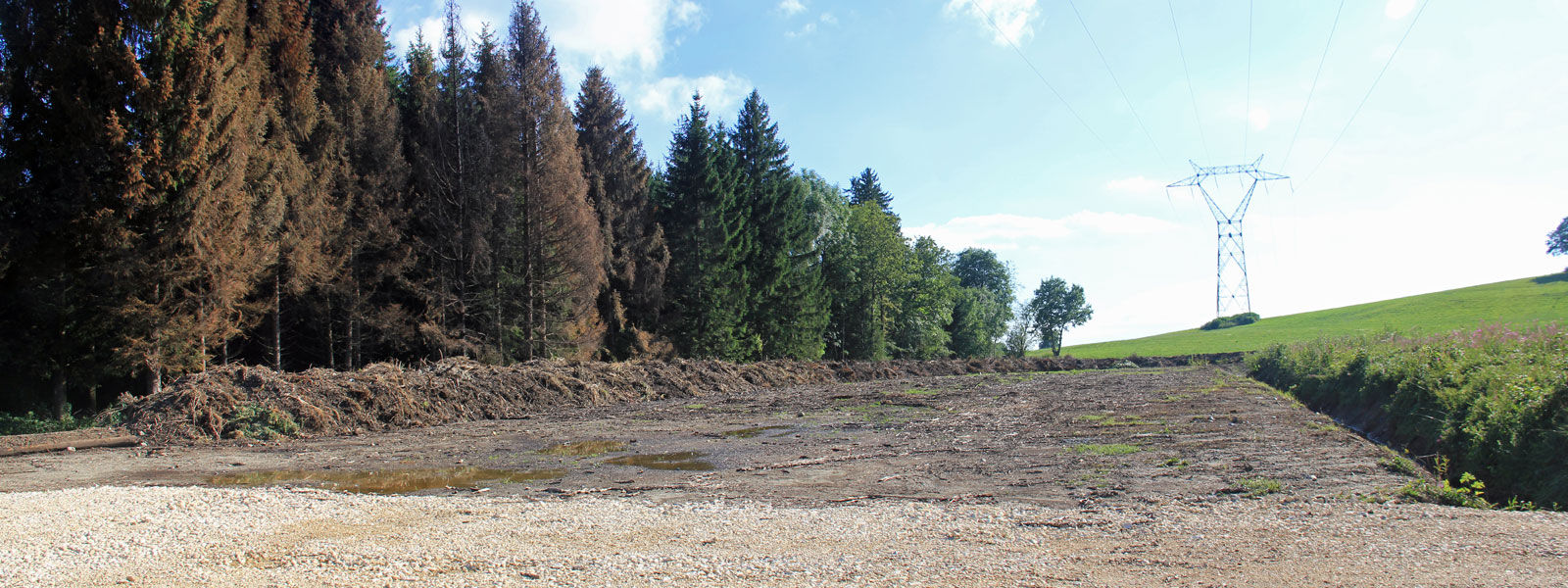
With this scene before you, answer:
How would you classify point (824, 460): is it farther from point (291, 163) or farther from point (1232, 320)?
point (1232, 320)

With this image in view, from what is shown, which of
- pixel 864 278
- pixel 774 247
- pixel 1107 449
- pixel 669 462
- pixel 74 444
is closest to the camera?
pixel 669 462

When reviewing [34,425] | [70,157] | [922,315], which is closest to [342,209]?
[70,157]

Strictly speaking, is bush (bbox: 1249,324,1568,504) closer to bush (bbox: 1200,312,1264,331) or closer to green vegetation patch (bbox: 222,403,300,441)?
green vegetation patch (bbox: 222,403,300,441)

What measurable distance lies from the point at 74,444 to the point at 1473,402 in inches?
737

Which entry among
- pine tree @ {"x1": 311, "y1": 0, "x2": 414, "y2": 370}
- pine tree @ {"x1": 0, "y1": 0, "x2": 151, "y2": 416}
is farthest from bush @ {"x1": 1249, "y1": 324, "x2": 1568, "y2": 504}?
pine tree @ {"x1": 311, "y1": 0, "x2": 414, "y2": 370}

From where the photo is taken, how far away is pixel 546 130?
2733 centimetres

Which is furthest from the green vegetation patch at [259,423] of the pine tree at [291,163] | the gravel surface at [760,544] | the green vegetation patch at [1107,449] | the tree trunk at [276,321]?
the green vegetation patch at [1107,449]

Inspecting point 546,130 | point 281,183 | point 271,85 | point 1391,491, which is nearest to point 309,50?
point 271,85

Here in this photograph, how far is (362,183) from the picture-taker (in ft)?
78.0

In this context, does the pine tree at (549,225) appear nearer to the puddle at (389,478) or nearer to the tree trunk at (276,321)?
the tree trunk at (276,321)

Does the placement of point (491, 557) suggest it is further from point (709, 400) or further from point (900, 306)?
point (900, 306)

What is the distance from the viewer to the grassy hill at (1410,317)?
3219cm

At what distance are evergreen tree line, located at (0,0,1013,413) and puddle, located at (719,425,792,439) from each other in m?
11.2

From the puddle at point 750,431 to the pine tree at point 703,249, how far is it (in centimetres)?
2193
